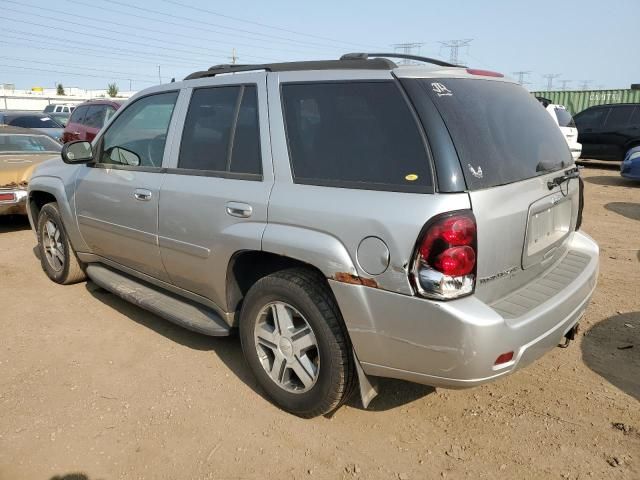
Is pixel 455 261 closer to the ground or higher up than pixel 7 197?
higher up

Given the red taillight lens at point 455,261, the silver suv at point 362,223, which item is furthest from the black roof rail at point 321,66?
the red taillight lens at point 455,261

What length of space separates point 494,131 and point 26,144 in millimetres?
8338

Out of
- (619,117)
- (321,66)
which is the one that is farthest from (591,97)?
(321,66)

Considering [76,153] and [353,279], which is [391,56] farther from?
[76,153]

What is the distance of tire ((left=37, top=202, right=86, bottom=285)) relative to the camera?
15.9ft

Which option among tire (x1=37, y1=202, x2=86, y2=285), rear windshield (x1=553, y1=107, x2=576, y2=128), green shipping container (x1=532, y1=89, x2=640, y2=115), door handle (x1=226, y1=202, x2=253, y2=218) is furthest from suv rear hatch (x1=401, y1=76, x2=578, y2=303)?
green shipping container (x1=532, y1=89, x2=640, y2=115)

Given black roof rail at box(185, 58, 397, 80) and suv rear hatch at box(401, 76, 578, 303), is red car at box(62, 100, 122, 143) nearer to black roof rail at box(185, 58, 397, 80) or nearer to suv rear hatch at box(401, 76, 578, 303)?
black roof rail at box(185, 58, 397, 80)

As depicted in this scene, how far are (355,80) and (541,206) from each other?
115 centimetres

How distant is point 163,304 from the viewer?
12.1 ft

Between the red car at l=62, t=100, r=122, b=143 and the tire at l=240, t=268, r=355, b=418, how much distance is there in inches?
349

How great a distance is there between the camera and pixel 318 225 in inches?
101

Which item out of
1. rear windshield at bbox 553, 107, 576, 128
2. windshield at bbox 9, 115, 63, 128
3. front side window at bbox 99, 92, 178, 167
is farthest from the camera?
windshield at bbox 9, 115, 63, 128

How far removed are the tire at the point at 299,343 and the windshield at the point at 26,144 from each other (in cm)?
699

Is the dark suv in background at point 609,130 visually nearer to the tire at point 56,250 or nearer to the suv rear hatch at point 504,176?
the suv rear hatch at point 504,176
